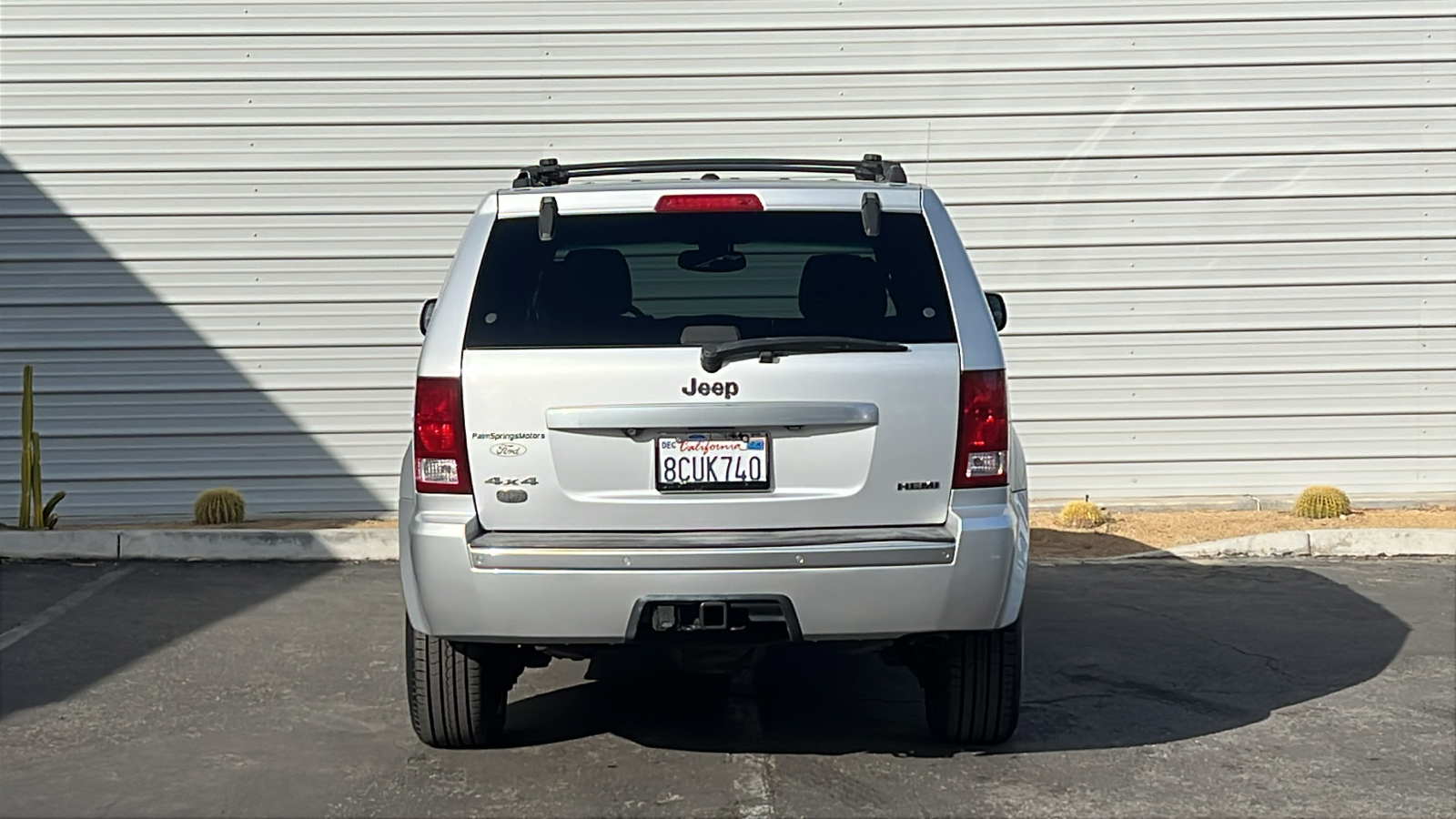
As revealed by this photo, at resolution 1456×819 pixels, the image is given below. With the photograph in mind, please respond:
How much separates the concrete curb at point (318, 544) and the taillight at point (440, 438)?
4888mm

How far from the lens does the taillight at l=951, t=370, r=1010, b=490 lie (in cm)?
499

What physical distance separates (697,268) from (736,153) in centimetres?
573

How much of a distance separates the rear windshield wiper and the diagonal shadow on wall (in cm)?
674

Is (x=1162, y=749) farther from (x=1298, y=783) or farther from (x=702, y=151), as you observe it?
(x=702, y=151)

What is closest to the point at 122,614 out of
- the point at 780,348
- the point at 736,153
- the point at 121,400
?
the point at 121,400

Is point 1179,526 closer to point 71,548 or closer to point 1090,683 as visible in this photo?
point 1090,683

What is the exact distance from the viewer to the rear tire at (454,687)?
17.4 feet

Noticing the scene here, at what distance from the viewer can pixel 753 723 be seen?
591 cm

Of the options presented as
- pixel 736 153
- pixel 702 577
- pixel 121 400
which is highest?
pixel 736 153

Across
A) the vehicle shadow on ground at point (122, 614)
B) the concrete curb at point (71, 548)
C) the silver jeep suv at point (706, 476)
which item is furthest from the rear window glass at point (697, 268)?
the concrete curb at point (71, 548)

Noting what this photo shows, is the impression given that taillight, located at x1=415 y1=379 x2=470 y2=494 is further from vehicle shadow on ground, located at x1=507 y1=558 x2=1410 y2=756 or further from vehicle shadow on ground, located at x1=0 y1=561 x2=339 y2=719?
vehicle shadow on ground, located at x1=0 y1=561 x2=339 y2=719

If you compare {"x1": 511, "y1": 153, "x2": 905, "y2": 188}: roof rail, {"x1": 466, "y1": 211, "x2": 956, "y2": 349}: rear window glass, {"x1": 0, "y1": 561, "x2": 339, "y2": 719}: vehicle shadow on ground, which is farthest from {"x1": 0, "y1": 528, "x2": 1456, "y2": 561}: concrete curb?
{"x1": 466, "y1": 211, "x2": 956, "y2": 349}: rear window glass

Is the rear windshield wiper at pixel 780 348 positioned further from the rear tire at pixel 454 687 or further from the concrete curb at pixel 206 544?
the concrete curb at pixel 206 544

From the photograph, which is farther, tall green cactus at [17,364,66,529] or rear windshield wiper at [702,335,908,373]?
tall green cactus at [17,364,66,529]
